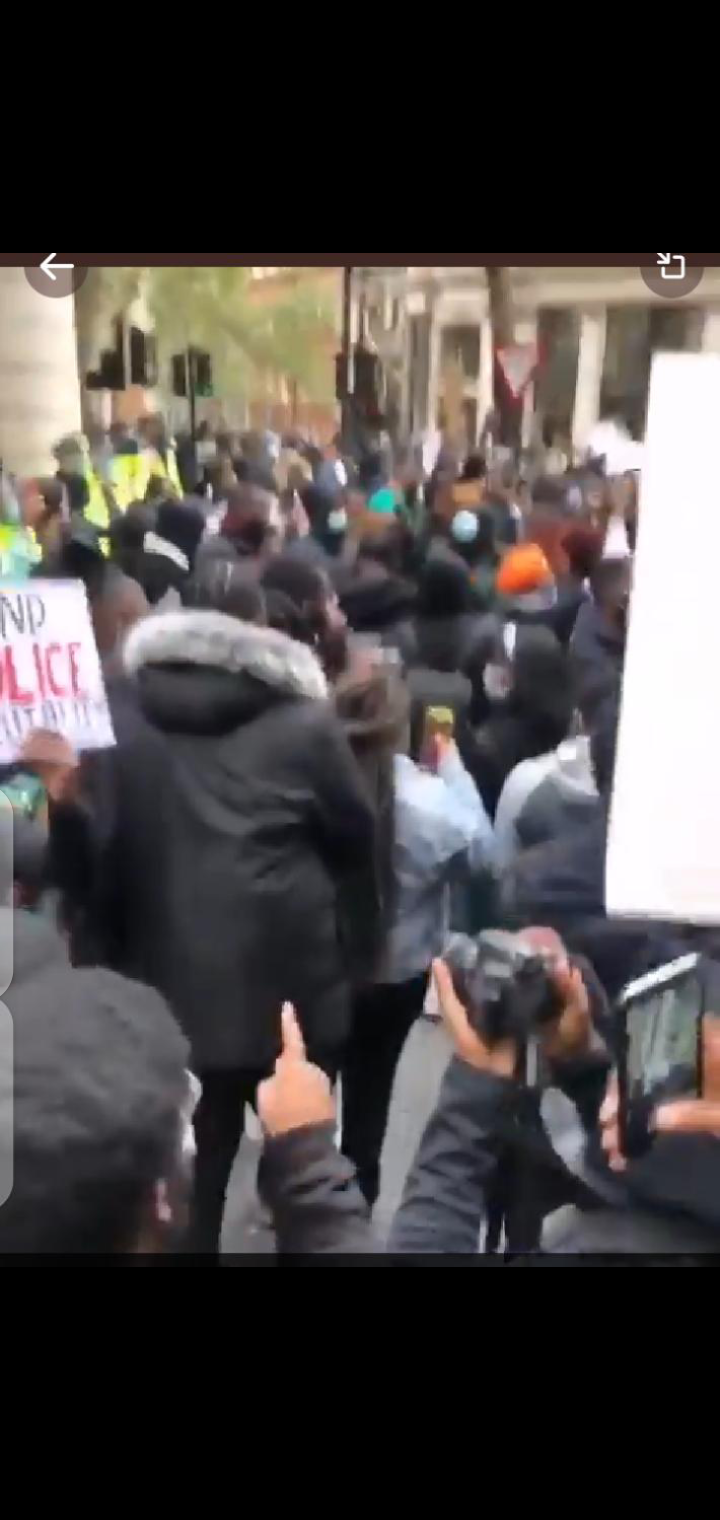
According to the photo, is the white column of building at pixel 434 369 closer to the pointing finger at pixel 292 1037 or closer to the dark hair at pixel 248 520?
the dark hair at pixel 248 520

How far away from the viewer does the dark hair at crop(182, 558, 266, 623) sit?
160 centimetres

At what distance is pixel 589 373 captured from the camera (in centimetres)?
158

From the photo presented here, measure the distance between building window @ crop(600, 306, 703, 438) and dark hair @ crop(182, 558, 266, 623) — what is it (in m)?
0.46

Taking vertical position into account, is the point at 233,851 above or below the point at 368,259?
below

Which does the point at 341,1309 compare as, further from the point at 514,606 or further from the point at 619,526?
the point at 619,526

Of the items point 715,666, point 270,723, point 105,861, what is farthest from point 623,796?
Result: point 105,861

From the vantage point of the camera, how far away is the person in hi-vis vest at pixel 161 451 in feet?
5.27

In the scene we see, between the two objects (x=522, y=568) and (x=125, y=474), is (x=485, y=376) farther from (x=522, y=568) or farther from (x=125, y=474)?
(x=125, y=474)

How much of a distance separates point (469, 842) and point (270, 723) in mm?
284

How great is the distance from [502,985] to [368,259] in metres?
0.89

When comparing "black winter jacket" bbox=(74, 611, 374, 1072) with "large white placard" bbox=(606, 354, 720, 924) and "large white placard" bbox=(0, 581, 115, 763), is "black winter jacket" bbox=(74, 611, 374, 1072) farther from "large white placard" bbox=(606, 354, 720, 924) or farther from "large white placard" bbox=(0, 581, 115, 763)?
"large white placard" bbox=(606, 354, 720, 924)

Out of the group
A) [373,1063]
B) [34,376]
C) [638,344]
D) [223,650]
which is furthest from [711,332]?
[373,1063]

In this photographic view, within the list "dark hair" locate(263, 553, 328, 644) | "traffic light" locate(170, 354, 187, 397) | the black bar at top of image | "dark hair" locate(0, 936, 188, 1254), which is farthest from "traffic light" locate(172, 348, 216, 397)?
"dark hair" locate(0, 936, 188, 1254)

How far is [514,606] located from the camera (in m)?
1.62
